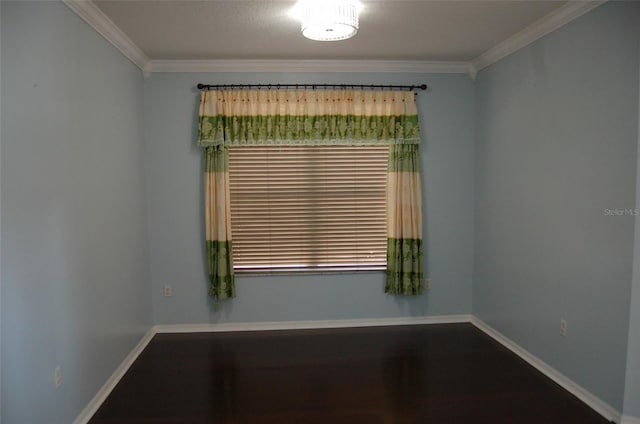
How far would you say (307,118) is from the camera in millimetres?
3764

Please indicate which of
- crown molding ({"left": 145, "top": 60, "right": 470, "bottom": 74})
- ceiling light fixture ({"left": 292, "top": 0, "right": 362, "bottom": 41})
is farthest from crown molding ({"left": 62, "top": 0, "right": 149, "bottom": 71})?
ceiling light fixture ({"left": 292, "top": 0, "right": 362, "bottom": 41})

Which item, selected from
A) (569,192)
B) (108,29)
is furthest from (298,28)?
(569,192)

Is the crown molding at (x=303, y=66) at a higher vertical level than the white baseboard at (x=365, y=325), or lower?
higher

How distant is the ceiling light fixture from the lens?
2.37 metres

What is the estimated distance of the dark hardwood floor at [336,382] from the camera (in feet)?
8.14

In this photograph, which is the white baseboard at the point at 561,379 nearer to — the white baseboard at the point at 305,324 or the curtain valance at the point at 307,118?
the white baseboard at the point at 305,324

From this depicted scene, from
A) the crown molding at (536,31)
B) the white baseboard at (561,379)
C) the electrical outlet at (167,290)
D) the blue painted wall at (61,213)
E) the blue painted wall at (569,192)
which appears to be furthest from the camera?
the electrical outlet at (167,290)

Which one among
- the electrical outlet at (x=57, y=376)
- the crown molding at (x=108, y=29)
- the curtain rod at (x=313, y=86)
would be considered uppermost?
the crown molding at (x=108, y=29)

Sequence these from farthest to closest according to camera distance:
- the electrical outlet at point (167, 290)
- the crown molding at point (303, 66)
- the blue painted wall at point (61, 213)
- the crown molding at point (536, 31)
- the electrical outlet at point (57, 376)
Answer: the electrical outlet at point (167, 290) → the crown molding at point (303, 66) → the crown molding at point (536, 31) → the electrical outlet at point (57, 376) → the blue painted wall at point (61, 213)

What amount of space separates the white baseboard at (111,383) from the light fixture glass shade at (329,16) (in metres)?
2.76

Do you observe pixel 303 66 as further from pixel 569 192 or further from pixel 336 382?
pixel 336 382

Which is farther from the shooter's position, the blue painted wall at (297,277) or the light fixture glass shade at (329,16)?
the blue painted wall at (297,277)

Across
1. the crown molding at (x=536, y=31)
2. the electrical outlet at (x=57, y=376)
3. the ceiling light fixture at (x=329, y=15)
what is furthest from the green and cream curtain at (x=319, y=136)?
the electrical outlet at (x=57, y=376)

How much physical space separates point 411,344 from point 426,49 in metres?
2.63
